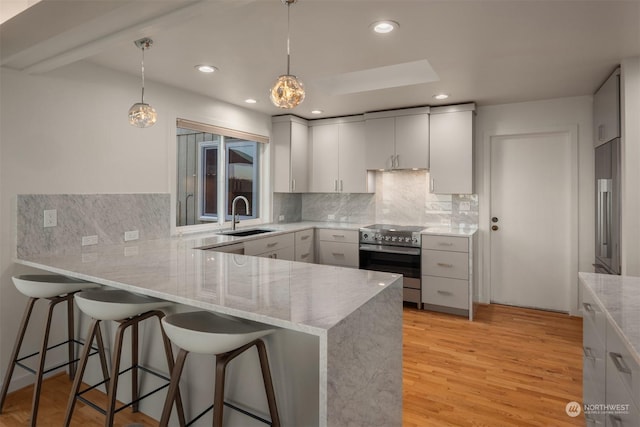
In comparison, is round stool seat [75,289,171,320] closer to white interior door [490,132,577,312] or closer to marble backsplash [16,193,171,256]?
marble backsplash [16,193,171,256]

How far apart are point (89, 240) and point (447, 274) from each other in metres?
3.33

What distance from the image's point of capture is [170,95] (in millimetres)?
3391

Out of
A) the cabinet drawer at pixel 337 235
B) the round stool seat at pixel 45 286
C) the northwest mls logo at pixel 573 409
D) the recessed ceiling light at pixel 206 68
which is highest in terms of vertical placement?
the recessed ceiling light at pixel 206 68

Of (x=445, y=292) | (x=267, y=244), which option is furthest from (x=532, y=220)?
(x=267, y=244)

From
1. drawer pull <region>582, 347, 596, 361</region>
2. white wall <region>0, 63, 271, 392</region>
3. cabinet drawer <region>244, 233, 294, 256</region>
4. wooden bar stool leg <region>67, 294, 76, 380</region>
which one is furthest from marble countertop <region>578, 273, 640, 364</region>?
white wall <region>0, 63, 271, 392</region>

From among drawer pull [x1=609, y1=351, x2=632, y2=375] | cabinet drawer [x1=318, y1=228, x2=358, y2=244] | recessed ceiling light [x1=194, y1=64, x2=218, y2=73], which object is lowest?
drawer pull [x1=609, y1=351, x2=632, y2=375]

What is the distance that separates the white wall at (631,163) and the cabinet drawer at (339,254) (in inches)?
98.4

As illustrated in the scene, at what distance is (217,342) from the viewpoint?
1365 mm

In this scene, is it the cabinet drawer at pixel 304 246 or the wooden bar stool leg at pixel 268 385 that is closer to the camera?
the wooden bar stool leg at pixel 268 385

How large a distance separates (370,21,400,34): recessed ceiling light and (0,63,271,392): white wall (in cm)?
206

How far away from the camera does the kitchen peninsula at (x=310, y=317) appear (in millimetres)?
1254

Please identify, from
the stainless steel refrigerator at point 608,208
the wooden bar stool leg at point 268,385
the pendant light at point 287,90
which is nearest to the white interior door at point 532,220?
the stainless steel refrigerator at point 608,208

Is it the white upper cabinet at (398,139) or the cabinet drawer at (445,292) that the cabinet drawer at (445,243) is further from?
the white upper cabinet at (398,139)

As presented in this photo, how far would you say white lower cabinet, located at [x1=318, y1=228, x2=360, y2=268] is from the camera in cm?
442
